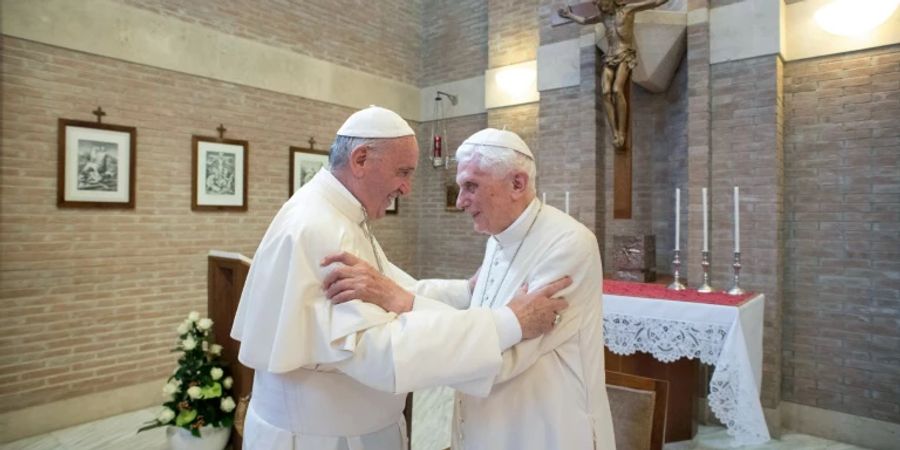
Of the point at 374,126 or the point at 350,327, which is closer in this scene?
the point at 350,327

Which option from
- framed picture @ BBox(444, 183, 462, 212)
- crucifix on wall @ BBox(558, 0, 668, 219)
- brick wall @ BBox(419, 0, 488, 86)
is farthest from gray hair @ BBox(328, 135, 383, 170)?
brick wall @ BBox(419, 0, 488, 86)

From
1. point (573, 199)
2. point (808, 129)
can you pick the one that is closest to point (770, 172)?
point (808, 129)

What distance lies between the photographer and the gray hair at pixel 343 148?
1.80 metres

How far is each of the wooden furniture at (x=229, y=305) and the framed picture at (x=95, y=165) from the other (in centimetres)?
164

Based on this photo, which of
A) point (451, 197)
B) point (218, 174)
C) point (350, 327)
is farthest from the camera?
point (451, 197)

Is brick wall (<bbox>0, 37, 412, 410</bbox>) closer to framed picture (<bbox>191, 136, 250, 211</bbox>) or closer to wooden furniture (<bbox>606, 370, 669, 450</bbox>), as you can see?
framed picture (<bbox>191, 136, 250, 211</bbox>)

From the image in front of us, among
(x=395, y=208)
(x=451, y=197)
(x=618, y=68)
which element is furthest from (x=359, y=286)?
(x=395, y=208)

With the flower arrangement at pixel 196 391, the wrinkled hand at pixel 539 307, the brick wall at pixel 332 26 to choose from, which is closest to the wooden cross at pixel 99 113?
the brick wall at pixel 332 26

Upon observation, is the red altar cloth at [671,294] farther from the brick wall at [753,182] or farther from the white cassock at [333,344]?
the white cassock at [333,344]

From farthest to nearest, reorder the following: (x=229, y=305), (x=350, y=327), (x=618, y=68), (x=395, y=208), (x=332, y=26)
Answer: (x=395, y=208)
(x=332, y=26)
(x=618, y=68)
(x=229, y=305)
(x=350, y=327)

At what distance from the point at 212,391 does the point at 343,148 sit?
2777mm

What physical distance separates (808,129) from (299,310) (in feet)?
16.0

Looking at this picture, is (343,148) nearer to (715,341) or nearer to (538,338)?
(538,338)

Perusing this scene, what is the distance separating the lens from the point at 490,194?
5.95ft
